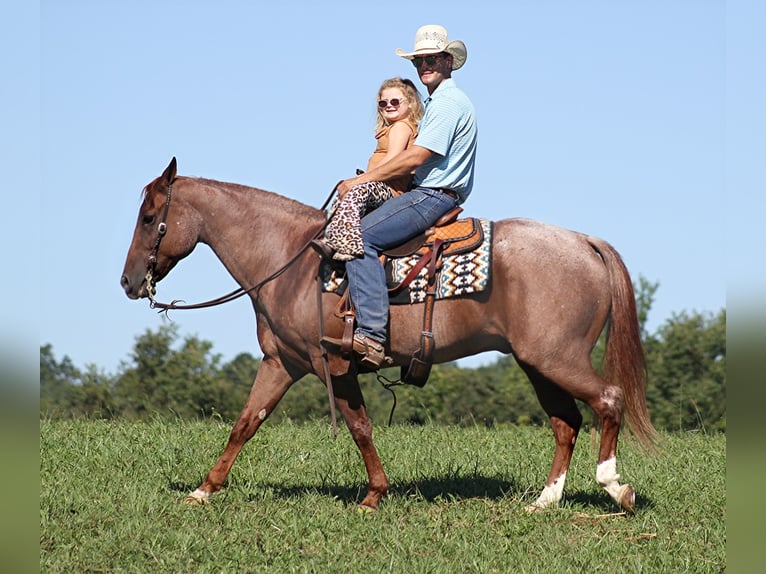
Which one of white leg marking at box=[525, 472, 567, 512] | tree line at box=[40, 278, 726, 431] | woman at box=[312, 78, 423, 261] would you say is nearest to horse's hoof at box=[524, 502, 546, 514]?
white leg marking at box=[525, 472, 567, 512]

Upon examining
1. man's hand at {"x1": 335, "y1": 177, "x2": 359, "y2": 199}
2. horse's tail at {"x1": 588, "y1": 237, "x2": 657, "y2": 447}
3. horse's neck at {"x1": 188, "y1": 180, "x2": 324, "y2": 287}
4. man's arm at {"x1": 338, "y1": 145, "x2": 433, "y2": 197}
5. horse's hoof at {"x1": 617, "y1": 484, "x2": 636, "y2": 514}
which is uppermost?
man's arm at {"x1": 338, "y1": 145, "x2": 433, "y2": 197}

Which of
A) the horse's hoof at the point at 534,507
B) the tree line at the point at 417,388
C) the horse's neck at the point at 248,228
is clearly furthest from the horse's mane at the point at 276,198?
the tree line at the point at 417,388

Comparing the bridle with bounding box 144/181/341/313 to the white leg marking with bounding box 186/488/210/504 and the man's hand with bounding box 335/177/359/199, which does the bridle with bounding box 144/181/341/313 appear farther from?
the white leg marking with bounding box 186/488/210/504

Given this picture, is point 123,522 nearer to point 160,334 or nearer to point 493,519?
point 493,519

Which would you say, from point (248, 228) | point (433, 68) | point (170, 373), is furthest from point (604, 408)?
point (170, 373)

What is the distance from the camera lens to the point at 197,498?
7.00 m

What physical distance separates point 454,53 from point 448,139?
27.7 inches

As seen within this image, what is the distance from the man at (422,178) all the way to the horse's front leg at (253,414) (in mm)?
712

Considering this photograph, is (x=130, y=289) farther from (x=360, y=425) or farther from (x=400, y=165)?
(x=400, y=165)

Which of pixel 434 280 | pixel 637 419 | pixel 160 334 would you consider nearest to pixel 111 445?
pixel 434 280

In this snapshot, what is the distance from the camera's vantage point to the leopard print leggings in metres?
6.70

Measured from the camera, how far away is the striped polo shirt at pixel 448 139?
267 inches

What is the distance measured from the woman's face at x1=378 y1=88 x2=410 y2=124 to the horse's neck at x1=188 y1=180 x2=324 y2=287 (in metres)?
0.95

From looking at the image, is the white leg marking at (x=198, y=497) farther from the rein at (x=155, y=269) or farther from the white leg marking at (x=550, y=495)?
the white leg marking at (x=550, y=495)
